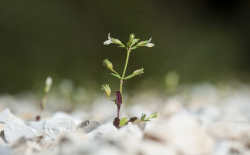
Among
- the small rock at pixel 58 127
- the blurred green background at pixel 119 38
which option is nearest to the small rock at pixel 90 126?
the small rock at pixel 58 127

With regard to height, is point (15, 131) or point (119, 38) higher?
point (119, 38)

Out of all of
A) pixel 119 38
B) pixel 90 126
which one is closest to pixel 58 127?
pixel 90 126

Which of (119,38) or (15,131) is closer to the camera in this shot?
(15,131)

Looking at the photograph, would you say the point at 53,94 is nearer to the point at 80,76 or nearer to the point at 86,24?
the point at 80,76

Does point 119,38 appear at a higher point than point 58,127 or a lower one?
higher

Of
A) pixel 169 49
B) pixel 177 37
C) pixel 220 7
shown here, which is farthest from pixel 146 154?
pixel 220 7

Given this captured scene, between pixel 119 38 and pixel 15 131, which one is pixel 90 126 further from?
pixel 119 38

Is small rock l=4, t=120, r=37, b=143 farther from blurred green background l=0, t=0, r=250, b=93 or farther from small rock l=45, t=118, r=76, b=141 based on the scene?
blurred green background l=0, t=0, r=250, b=93
